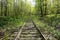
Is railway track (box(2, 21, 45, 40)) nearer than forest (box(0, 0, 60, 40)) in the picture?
Yes

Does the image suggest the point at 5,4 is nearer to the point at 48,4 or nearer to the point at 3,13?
the point at 3,13

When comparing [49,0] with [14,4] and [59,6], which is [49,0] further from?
[59,6]


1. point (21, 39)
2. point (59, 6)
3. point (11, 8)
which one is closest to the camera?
point (21, 39)

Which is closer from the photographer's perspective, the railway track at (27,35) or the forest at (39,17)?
the railway track at (27,35)

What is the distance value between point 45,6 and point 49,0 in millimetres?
2029

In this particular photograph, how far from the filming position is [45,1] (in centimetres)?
4072

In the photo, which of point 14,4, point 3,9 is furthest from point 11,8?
point 3,9

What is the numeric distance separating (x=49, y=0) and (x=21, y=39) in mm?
35021

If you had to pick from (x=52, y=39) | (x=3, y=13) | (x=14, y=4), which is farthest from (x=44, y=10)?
(x=52, y=39)

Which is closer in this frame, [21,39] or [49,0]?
[21,39]

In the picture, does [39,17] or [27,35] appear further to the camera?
[39,17]

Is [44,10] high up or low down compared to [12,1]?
down

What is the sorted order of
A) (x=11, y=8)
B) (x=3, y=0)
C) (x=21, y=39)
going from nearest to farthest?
1. (x=21, y=39)
2. (x=3, y=0)
3. (x=11, y=8)

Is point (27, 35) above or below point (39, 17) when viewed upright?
above
